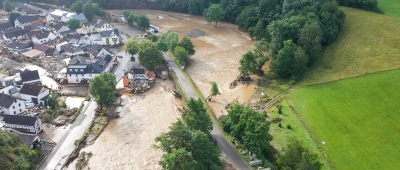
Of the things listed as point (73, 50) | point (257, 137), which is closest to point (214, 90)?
point (257, 137)

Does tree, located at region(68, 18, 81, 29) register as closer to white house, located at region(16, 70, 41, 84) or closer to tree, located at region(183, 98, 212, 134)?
white house, located at region(16, 70, 41, 84)

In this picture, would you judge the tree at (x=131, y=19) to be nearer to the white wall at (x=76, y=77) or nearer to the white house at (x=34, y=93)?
the white wall at (x=76, y=77)

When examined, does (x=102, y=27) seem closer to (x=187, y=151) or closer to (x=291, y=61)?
(x=291, y=61)

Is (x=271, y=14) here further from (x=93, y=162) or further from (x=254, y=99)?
(x=93, y=162)

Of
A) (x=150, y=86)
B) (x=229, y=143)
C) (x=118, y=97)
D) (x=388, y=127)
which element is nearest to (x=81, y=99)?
(x=118, y=97)

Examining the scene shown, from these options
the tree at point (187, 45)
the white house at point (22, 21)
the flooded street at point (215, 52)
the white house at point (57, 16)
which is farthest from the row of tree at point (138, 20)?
the white house at point (22, 21)

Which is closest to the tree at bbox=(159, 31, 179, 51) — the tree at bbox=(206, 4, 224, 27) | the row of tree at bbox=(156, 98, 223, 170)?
the tree at bbox=(206, 4, 224, 27)
